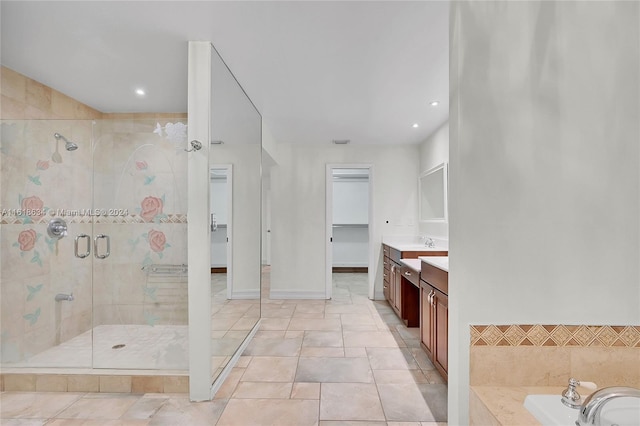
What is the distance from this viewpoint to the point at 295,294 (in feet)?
17.1

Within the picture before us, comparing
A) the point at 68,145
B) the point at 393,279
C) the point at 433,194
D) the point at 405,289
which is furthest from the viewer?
the point at 433,194

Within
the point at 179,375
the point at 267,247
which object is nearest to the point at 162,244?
the point at 179,375

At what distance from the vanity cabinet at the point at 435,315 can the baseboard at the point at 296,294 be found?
2.43 m

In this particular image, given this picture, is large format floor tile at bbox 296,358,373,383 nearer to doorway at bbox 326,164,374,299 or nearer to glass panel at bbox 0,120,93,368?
glass panel at bbox 0,120,93,368

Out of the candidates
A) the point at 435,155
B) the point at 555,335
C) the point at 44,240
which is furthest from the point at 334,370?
the point at 435,155

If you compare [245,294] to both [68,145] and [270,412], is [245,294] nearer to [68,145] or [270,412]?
[270,412]

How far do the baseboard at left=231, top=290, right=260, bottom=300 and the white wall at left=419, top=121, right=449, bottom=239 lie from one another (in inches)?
99.2

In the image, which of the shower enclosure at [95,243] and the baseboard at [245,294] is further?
the baseboard at [245,294]

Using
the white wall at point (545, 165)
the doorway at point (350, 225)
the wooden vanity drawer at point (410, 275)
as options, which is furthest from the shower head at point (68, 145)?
the doorway at point (350, 225)

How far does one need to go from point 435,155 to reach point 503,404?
3706mm

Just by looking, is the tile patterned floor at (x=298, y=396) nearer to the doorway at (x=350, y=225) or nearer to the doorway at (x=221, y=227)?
the doorway at (x=221, y=227)

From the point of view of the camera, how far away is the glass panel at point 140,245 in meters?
2.51

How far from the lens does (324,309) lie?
4586 mm

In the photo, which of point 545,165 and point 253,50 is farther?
point 253,50
